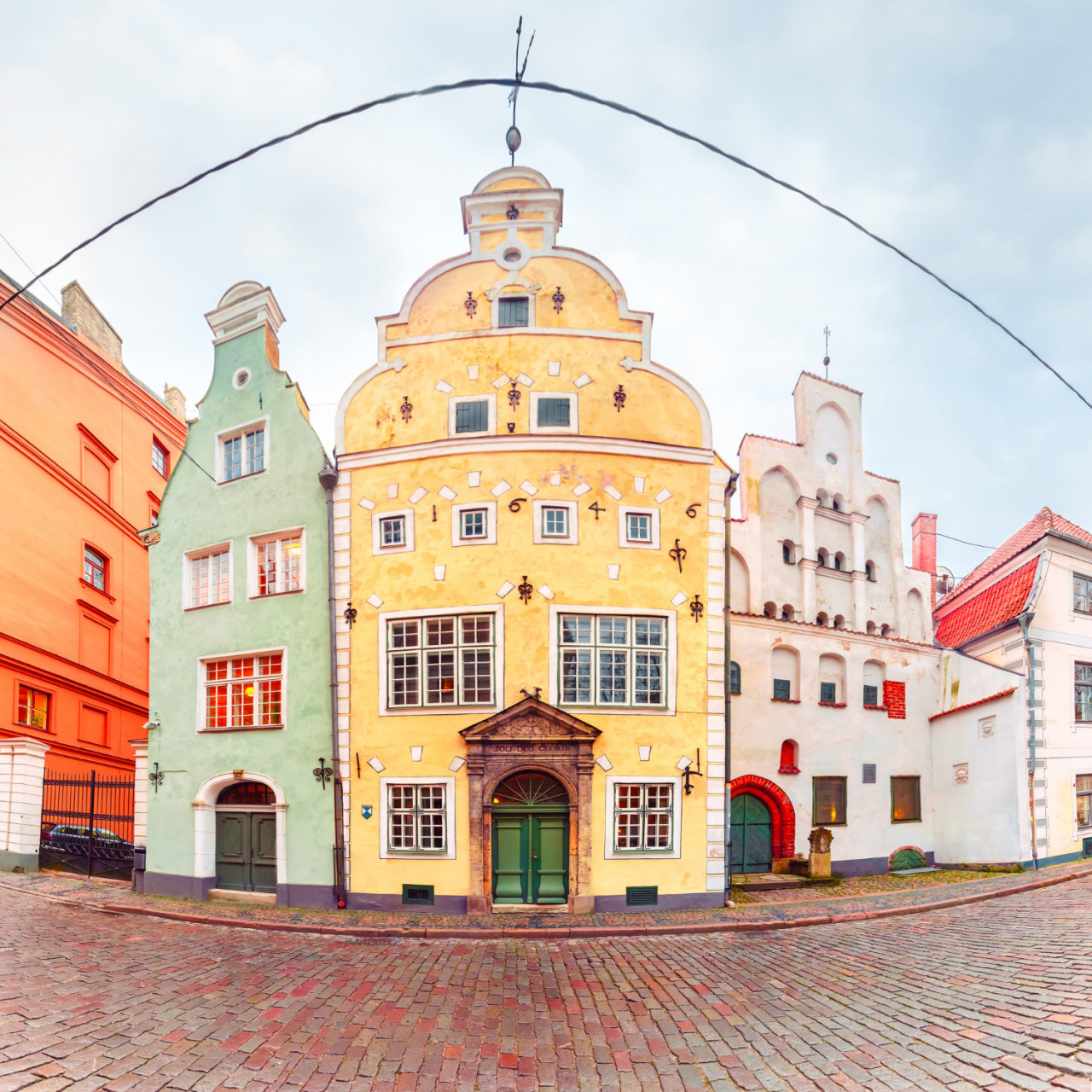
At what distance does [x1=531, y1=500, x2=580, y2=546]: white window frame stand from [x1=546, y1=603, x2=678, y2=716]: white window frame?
4.47ft

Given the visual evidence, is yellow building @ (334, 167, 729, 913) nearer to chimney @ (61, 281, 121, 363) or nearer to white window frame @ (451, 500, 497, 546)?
white window frame @ (451, 500, 497, 546)

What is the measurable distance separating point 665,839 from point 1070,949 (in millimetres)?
6793

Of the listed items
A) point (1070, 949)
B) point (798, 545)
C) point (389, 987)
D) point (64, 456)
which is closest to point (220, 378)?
point (64, 456)

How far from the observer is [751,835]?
59.7ft

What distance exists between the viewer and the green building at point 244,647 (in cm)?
1532

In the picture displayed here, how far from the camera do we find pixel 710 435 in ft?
51.9

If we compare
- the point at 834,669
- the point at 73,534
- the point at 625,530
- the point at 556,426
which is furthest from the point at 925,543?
the point at 73,534

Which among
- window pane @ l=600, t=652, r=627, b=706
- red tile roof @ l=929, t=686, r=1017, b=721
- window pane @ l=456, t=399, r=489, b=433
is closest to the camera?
window pane @ l=600, t=652, r=627, b=706

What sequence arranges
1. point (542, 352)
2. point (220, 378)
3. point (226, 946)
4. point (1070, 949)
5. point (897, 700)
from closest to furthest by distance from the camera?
point (1070, 949) < point (226, 946) < point (542, 352) < point (220, 378) < point (897, 700)

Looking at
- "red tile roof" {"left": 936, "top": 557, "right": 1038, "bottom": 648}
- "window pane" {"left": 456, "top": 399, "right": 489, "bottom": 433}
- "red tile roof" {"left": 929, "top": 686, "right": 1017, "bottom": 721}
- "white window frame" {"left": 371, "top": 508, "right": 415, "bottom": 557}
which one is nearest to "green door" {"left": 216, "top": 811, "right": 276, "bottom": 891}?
"white window frame" {"left": 371, "top": 508, "right": 415, "bottom": 557}

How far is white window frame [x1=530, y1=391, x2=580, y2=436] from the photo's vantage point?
15.2m

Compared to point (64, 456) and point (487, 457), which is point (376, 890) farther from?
point (64, 456)

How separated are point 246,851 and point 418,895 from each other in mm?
4555

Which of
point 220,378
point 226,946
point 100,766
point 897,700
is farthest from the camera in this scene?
point 100,766
